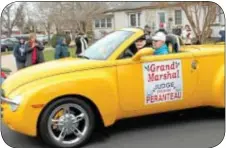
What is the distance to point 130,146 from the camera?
14.2 ft

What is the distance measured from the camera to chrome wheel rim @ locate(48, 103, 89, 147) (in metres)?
4.15

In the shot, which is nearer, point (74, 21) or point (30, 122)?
point (30, 122)

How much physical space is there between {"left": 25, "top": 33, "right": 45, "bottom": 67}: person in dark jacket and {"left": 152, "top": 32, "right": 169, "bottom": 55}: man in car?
2.69 metres

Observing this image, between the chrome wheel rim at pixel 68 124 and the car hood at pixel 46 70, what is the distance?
437mm

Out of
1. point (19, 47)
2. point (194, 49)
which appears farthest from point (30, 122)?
point (19, 47)

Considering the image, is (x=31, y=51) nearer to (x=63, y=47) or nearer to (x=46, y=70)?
(x=63, y=47)

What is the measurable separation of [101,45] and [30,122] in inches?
61.5

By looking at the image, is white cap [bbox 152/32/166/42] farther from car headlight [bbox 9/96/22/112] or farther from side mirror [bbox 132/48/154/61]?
car headlight [bbox 9/96/22/112]

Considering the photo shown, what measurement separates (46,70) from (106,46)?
36.9 inches

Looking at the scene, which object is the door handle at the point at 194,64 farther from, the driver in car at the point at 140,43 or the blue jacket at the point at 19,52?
the blue jacket at the point at 19,52

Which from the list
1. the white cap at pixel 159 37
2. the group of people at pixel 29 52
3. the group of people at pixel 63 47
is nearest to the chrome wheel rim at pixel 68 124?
the white cap at pixel 159 37

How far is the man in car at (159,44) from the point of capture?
485cm

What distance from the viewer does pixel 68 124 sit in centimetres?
422

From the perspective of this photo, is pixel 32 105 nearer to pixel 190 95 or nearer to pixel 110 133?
pixel 110 133
